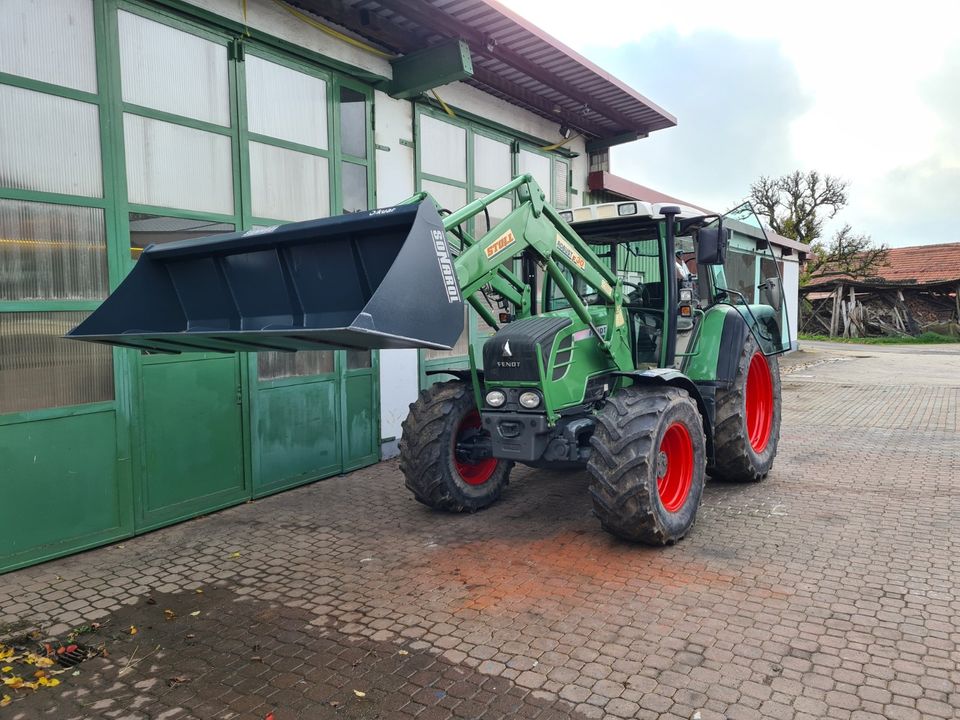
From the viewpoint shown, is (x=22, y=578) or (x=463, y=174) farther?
(x=463, y=174)

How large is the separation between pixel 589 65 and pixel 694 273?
3.62m

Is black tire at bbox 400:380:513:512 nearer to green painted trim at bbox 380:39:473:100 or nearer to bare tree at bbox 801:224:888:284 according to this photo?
green painted trim at bbox 380:39:473:100

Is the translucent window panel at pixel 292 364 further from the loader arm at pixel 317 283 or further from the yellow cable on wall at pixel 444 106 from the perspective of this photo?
the yellow cable on wall at pixel 444 106

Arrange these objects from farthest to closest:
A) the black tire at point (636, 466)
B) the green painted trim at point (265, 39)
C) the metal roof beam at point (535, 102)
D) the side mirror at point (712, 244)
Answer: the metal roof beam at point (535, 102) → the green painted trim at point (265, 39) → the side mirror at point (712, 244) → the black tire at point (636, 466)

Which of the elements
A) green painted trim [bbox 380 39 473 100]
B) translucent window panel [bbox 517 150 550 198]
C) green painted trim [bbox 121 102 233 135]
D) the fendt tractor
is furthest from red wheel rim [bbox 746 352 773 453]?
green painted trim [bbox 121 102 233 135]

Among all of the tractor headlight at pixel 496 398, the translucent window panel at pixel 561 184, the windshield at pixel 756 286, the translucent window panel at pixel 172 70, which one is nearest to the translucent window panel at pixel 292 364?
the tractor headlight at pixel 496 398

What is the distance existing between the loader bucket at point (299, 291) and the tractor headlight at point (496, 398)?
1408 mm

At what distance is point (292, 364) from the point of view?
6402 mm

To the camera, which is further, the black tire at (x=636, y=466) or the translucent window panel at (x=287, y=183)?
the translucent window panel at (x=287, y=183)

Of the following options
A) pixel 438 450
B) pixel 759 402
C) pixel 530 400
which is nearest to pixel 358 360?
pixel 438 450

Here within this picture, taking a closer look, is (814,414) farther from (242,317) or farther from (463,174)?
(242,317)

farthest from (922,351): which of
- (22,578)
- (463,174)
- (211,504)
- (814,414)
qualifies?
(22,578)

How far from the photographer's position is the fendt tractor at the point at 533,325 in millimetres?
3602

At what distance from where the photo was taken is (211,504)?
568 centimetres
